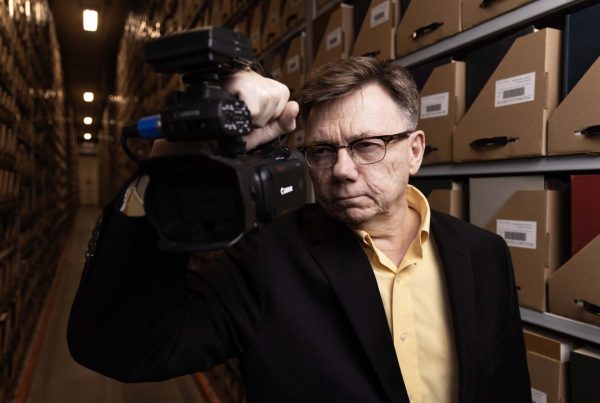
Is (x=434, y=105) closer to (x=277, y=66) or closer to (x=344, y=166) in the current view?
(x=344, y=166)

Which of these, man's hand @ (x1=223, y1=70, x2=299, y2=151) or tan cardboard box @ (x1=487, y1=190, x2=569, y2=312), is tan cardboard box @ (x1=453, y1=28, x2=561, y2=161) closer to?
tan cardboard box @ (x1=487, y1=190, x2=569, y2=312)

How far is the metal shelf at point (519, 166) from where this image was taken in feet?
3.77

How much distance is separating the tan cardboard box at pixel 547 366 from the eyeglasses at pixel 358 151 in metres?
0.68

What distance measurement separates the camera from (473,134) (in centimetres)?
142

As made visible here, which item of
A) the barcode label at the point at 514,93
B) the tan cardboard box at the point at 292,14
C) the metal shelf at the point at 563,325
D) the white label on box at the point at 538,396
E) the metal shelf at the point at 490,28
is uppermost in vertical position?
the tan cardboard box at the point at 292,14

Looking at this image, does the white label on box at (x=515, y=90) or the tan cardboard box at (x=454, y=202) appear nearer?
the white label on box at (x=515, y=90)

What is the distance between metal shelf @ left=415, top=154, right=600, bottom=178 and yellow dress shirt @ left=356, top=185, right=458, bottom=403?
371 millimetres

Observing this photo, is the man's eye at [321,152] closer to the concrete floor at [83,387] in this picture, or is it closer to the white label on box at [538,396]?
the white label on box at [538,396]

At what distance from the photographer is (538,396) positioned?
129cm

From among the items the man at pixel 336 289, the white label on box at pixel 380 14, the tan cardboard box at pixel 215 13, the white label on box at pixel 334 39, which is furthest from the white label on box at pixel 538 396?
the tan cardboard box at pixel 215 13

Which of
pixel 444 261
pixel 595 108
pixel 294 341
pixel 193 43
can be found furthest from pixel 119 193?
pixel 595 108

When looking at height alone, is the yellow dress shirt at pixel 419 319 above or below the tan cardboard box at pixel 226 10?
below

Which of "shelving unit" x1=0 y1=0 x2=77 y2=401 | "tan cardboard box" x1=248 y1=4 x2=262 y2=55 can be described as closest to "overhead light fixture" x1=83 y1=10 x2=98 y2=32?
"shelving unit" x1=0 y1=0 x2=77 y2=401

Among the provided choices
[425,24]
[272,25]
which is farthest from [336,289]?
[272,25]
